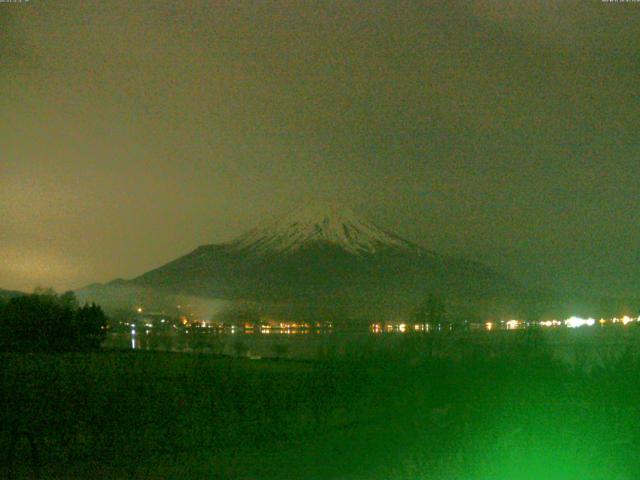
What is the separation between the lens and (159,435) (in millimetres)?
15055

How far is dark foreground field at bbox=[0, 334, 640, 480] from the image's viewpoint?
38.4 feet

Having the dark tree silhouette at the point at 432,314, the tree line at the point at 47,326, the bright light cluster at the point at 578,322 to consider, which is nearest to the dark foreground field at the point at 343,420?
the tree line at the point at 47,326

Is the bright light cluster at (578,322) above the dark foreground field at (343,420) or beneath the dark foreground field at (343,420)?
above

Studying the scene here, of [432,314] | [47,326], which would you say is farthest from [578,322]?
[47,326]

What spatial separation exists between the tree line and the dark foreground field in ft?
38.5

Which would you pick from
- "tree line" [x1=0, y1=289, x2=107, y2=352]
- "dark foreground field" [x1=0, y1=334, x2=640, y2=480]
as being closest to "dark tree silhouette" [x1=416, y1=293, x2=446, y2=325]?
"dark foreground field" [x1=0, y1=334, x2=640, y2=480]

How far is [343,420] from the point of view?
17.7 meters

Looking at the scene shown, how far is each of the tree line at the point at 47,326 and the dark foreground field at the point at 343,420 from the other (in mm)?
11743

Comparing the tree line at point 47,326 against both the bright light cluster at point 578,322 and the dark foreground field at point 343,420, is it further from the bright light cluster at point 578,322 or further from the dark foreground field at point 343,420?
the bright light cluster at point 578,322

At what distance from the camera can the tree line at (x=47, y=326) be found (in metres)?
34.2

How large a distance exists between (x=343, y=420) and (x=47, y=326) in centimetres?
2112

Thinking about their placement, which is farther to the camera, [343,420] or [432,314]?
[432,314]

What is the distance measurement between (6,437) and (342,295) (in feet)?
240

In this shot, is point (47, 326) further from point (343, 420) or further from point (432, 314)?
point (343, 420)
